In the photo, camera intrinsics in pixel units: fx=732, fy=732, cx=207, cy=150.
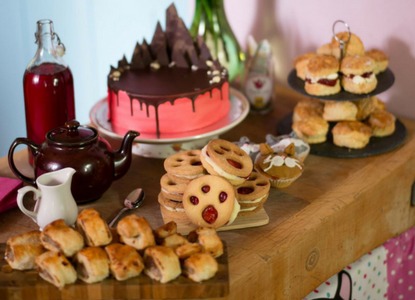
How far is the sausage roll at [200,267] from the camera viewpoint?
1062mm

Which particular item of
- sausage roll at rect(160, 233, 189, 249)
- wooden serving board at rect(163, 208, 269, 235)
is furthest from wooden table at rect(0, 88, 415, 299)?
sausage roll at rect(160, 233, 189, 249)

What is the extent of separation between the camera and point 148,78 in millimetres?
1615

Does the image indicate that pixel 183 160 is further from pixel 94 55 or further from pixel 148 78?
pixel 94 55

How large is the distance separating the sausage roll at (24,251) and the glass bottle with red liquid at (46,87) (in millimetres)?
404

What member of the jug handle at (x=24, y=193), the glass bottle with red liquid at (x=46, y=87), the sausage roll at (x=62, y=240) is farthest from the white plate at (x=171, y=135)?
the sausage roll at (x=62, y=240)

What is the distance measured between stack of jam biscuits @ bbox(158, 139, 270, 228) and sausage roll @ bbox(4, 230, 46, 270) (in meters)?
0.26

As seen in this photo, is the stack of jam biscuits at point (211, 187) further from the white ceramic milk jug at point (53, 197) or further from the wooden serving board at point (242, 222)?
the white ceramic milk jug at point (53, 197)

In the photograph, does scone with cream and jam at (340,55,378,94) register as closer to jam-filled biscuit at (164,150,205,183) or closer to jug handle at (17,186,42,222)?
jam-filled biscuit at (164,150,205,183)

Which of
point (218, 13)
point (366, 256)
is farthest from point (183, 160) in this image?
point (218, 13)

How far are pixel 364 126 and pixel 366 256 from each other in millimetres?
289

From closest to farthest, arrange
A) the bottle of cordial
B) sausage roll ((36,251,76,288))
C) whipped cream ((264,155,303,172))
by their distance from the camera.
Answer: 1. sausage roll ((36,251,76,288))
2. whipped cream ((264,155,303,172))
3. the bottle of cordial

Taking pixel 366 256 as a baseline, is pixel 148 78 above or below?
above

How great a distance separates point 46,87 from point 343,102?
2.14 ft

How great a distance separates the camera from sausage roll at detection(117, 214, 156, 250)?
110 centimetres
